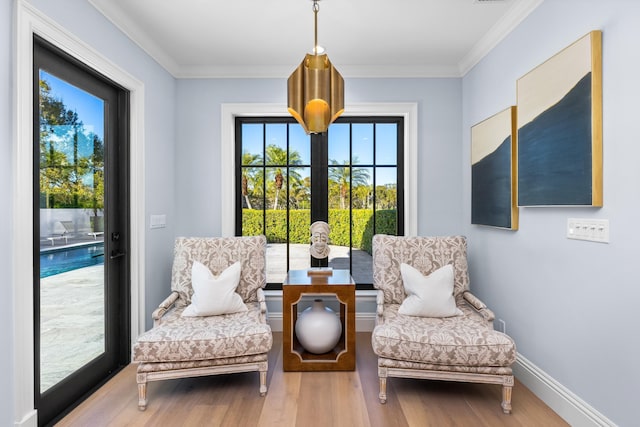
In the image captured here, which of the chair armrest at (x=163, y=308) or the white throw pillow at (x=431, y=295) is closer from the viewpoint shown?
the chair armrest at (x=163, y=308)

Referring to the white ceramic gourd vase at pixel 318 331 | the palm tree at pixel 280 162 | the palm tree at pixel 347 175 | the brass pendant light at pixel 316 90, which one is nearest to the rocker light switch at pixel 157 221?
the palm tree at pixel 280 162

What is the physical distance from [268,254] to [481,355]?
226cm

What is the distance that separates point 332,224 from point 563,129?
2.22 metres

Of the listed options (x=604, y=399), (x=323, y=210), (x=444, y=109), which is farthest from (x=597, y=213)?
(x=323, y=210)

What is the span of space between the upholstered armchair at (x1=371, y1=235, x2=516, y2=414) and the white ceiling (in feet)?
5.34

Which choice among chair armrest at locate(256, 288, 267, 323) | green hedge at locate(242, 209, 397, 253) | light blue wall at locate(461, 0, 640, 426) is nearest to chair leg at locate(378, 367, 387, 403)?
chair armrest at locate(256, 288, 267, 323)

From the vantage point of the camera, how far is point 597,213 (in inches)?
75.4

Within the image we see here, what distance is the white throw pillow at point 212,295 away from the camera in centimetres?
279

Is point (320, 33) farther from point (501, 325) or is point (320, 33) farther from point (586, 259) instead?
point (501, 325)

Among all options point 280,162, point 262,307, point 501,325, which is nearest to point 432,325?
point 501,325

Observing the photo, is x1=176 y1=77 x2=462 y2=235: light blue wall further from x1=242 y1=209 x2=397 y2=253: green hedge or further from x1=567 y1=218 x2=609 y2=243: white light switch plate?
x1=567 y1=218 x2=609 y2=243: white light switch plate

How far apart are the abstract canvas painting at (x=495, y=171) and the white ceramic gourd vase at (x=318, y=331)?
4.78 feet

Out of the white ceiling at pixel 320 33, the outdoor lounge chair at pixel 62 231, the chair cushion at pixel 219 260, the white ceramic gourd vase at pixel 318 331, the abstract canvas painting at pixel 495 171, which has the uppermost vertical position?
the white ceiling at pixel 320 33

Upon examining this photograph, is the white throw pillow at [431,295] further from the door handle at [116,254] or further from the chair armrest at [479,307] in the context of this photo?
the door handle at [116,254]
